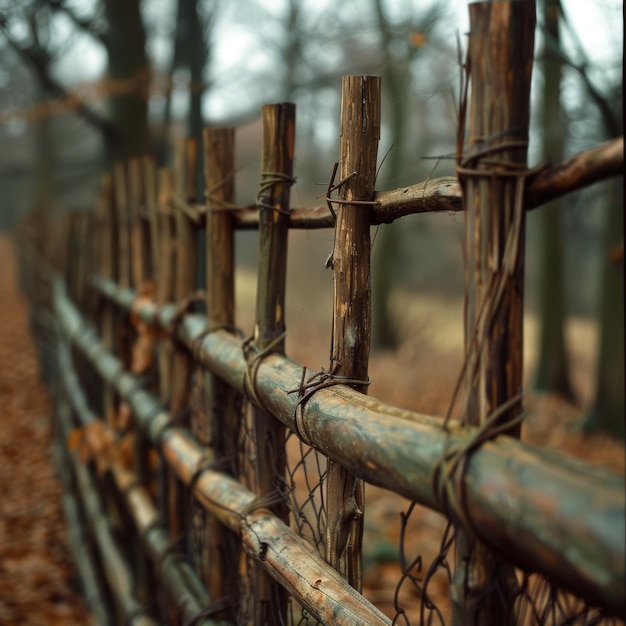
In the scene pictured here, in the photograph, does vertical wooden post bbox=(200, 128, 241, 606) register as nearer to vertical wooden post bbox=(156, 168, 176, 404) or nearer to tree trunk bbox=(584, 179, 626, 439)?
vertical wooden post bbox=(156, 168, 176, 404)

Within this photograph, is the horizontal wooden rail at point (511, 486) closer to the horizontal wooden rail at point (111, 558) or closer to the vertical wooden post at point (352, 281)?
the vertical wooden post at point (352, 281)

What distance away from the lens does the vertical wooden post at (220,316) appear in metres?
2.40

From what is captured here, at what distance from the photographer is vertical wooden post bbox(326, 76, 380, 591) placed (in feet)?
5.01

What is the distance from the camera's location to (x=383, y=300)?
461 inches

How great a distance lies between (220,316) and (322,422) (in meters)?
1.06

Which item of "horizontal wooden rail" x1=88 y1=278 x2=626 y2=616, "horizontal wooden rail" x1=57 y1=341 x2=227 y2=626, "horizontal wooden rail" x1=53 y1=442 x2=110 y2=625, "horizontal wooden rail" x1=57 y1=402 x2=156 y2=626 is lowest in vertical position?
"horizontal wooden rail" x1=53 y1=442 x2=110 y2=625

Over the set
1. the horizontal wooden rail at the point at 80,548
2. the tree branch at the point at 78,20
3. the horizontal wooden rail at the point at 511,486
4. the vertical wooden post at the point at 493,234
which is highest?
the tree branch at the point at 78,20

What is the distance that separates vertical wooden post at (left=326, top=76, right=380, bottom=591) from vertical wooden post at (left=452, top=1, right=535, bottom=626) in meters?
0.43

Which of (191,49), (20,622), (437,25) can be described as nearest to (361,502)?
(20,622)

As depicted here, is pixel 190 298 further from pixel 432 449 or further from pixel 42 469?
pixel 42 469

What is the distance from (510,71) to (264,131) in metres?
1.01

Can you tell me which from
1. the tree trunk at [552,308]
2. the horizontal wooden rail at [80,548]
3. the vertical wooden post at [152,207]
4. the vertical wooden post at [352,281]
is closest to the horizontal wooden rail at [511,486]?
the vertical wooden post at [352,281]

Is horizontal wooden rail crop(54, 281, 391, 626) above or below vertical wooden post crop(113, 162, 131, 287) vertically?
below

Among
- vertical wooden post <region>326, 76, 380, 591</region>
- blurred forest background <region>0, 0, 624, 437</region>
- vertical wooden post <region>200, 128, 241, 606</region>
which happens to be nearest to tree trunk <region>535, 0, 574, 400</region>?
blurred forest background <region>0, 0, 624, 437</region>
